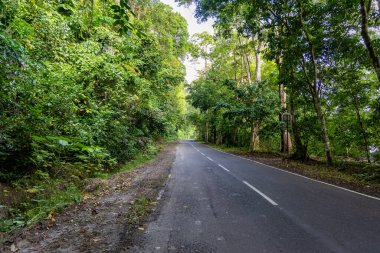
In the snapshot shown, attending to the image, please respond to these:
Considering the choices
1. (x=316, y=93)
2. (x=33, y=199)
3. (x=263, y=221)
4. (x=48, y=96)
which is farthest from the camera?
(x=316, y=93)

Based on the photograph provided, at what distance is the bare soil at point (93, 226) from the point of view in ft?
12.6

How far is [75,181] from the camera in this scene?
8148mm

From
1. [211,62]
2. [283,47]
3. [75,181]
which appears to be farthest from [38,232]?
[211,62]

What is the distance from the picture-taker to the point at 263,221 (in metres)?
4.85

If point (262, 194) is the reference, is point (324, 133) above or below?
above

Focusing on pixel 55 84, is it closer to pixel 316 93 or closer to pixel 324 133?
pixel 316 93

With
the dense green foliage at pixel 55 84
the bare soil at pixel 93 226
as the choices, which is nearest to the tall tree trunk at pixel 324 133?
the dense green foliage at pixel 55 84

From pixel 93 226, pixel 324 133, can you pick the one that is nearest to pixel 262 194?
pixel 93 226

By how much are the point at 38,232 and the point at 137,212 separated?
1.94m

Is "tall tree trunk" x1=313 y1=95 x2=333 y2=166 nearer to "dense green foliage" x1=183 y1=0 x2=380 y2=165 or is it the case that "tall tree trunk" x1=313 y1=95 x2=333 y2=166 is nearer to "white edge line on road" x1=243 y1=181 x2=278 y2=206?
"dense green foliage" x1=183 y1=0 x2=380 y2=165

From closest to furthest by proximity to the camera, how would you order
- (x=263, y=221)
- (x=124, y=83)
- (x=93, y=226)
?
(x=93, y=226) → (x=263, y=221) → (x=124, y=83)

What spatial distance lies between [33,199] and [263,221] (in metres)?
5.35

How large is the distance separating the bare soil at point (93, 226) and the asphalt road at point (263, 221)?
42 centimetres

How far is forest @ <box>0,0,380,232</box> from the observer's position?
5605 mm
